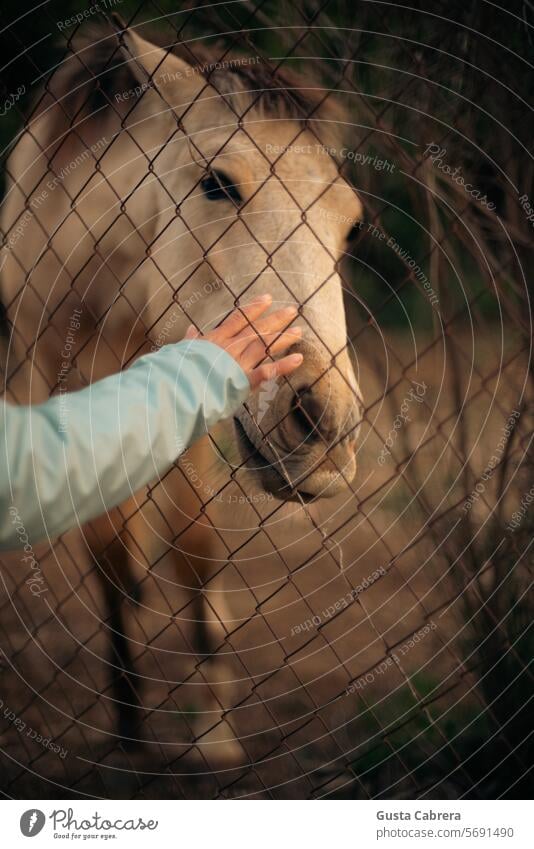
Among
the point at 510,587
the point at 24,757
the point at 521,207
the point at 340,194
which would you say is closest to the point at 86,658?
the point at 24,757

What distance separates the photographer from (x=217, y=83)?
183 cm

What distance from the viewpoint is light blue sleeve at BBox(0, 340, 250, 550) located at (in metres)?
0.89

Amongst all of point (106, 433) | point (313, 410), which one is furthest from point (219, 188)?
point (106, 433)

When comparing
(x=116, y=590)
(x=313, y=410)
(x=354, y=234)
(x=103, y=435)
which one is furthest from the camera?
(x=116, y=590)

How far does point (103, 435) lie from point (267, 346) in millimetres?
374

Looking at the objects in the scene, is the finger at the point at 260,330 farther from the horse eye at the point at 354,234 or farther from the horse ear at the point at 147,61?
the horse ear at the point at 147,61

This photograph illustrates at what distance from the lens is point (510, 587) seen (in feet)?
5.48

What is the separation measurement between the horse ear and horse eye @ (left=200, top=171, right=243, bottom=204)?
23 cm

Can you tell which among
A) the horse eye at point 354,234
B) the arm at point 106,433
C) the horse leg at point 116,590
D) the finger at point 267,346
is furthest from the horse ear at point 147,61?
the horse leg at point 116,590

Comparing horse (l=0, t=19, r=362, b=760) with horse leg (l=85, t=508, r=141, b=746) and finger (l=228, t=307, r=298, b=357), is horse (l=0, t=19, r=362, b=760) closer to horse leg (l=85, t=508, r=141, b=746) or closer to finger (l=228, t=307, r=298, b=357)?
horse leg (l=85, t=508, r=141, b=746)

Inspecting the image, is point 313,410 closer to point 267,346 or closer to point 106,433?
point 267,346

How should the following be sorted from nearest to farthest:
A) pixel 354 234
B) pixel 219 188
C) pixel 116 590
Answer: pixel 219 188 → pixel 354 234 → pixel 116 590

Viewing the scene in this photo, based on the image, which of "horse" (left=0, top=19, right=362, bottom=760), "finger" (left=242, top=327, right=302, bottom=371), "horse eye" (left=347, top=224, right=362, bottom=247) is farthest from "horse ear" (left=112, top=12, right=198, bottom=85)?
"finger" (left=242, top=327, right=302, bottom=371)

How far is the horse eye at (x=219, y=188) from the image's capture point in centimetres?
177
